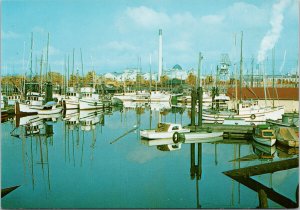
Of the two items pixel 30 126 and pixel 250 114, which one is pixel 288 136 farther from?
pixel 30 126

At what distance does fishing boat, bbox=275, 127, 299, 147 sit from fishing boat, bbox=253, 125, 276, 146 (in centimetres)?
33

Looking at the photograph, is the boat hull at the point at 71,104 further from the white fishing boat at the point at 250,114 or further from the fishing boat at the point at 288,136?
the fishing boat at the point at 288,136

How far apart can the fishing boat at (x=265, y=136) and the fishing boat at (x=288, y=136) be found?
12.9 inches

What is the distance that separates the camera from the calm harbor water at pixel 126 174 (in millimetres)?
9445

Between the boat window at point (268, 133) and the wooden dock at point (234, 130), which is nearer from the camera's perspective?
the boat window at point (268, 133)

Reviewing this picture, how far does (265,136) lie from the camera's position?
14977 millimetres

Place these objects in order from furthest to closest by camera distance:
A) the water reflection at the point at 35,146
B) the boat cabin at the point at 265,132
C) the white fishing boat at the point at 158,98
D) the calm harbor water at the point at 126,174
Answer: the white fishing boat at the point at 158,98
the boat cabin at the point at 265,132
the water reflection at the point at 35,146
the calm harbor water at the point at 126,174

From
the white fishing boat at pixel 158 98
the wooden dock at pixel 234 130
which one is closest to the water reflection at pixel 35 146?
the wooden dock at pixel 234 130

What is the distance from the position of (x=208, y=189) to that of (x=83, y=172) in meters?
4.25

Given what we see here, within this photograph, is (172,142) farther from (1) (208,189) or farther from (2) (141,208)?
(2) (141,208)

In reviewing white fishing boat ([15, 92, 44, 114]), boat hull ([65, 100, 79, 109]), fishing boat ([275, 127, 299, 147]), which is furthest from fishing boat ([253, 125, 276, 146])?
boat hull ([65, 100, 79, 109])

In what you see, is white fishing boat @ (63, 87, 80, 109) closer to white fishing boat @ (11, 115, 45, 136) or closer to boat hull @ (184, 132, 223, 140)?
white fishing boat @ (11, 115, 45, 136)

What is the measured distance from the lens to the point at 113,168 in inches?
495

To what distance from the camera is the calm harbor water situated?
9.45m
